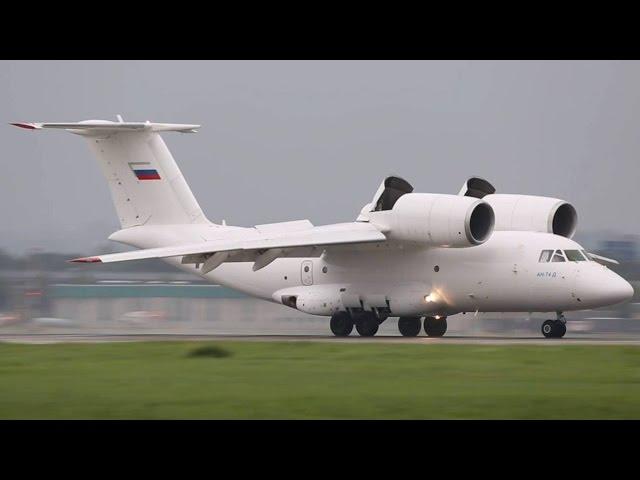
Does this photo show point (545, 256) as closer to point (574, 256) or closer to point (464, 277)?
point (574, 256)

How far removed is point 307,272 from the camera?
34.0 metres

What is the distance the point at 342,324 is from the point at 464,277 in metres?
3.91

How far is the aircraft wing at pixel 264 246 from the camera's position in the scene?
31484mm

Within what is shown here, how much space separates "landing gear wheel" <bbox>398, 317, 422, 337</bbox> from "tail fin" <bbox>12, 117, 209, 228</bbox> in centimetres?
653

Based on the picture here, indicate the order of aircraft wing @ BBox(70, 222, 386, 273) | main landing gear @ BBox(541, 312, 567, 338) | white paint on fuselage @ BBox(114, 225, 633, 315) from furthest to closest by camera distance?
aircraft wing @ BBox(70, 222, 386, 273) → main landing gear @ BBox(541, 312, 567, 338) → white paint on fuselage @ BBox(114, 225, 633, 315)

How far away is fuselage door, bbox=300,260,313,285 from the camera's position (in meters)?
34.0

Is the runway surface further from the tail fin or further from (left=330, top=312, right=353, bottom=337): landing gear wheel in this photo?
the tail fin

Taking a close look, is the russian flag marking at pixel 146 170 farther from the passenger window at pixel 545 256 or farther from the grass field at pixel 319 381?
the passenger window at pixel 545 256

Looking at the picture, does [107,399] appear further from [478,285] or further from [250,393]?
[478,285]

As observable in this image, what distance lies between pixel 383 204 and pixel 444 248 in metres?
1.87

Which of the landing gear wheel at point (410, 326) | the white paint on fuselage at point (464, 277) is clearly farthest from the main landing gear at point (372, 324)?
the white paint on fuselage at point (464, 277)

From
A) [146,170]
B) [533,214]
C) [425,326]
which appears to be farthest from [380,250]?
[146,170]

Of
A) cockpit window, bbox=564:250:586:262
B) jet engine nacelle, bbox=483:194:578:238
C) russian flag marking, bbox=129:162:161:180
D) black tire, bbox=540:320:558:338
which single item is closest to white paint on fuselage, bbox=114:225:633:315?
cockpit window, bbox=564:250:586:262
